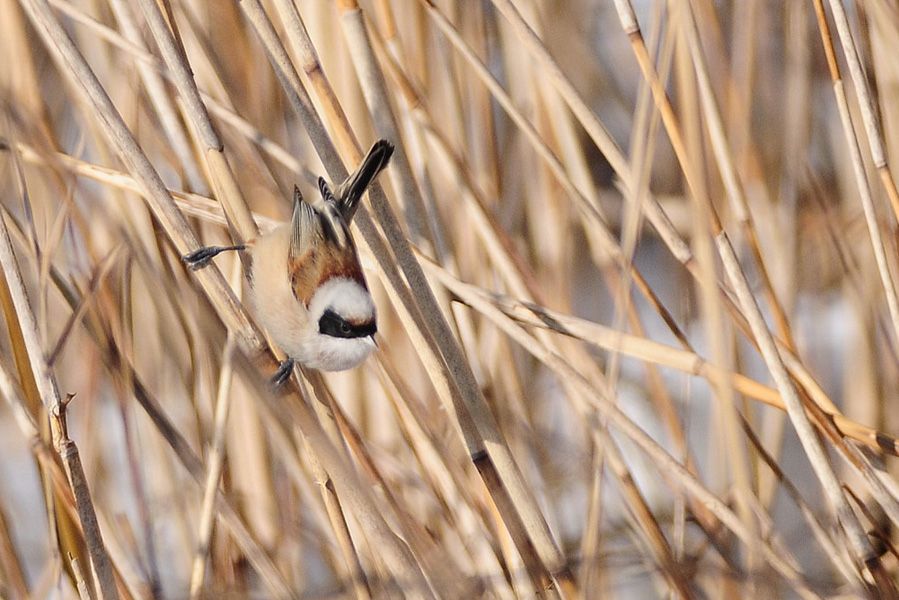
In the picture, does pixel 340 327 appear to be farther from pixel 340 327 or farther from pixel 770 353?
pixel 770 353

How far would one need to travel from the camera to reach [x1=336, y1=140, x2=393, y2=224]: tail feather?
3.37 feet

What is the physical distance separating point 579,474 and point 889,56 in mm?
903

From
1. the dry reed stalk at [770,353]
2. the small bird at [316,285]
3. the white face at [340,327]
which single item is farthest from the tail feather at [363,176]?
the dry reed stalk at [770,353]

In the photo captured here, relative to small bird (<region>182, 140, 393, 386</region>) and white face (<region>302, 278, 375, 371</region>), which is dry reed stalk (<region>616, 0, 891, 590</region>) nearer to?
small bird (<region>182, 140, 393, 386</region>)

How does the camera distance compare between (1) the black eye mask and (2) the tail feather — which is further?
(1) the black eye mask

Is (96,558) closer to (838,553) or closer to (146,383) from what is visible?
(146,383)

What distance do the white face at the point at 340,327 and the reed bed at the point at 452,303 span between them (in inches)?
2.2

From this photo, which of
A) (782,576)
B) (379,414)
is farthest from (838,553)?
(379,414)

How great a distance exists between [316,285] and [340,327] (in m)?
0.11

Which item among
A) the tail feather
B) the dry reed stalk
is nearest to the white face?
the tail feather

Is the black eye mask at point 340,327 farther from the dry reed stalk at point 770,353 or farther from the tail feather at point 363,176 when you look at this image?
the dry reed stalk at point 770,353

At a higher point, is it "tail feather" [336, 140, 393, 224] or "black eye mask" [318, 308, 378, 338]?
"tail feather" [336, 140, 393, 224]

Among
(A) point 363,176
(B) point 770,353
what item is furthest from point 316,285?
(B) point 770,353

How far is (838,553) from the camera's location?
1137 millimetres
